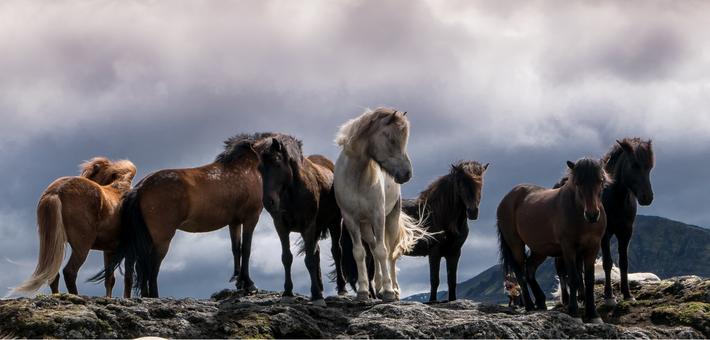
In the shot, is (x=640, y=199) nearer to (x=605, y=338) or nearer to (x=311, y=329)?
(x=605, y=338)

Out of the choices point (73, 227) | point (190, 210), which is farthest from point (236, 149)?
point (73, 227)

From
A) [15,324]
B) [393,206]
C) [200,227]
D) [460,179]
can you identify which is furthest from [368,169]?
Result: [15,324]

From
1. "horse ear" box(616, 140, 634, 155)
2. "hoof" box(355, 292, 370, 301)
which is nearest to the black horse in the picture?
"horse ear" box(616, 140, 634, 155)

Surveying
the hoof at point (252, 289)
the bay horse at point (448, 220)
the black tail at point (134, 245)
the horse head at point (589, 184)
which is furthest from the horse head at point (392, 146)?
the black tail at point (134, 245)

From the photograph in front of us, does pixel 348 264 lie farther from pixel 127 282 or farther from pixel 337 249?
pixel 127 282

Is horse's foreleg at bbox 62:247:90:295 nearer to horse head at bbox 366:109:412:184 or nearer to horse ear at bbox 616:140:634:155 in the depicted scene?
horse head at bbox 366:109:412:184

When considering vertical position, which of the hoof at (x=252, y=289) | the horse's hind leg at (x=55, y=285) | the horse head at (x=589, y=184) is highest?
the horse head at (x=589, y=184)

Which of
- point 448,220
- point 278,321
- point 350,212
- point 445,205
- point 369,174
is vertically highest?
point 445,205

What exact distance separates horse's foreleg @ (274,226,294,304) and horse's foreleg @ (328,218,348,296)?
1.23 meters

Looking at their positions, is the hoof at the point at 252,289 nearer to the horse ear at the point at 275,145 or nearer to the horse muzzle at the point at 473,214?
the horse ear at the point at 275,145

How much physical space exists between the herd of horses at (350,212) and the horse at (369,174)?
0.7 inches

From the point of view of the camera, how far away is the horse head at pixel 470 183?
10000mm

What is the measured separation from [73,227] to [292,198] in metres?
4.00

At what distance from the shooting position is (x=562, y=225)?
27.3ft
